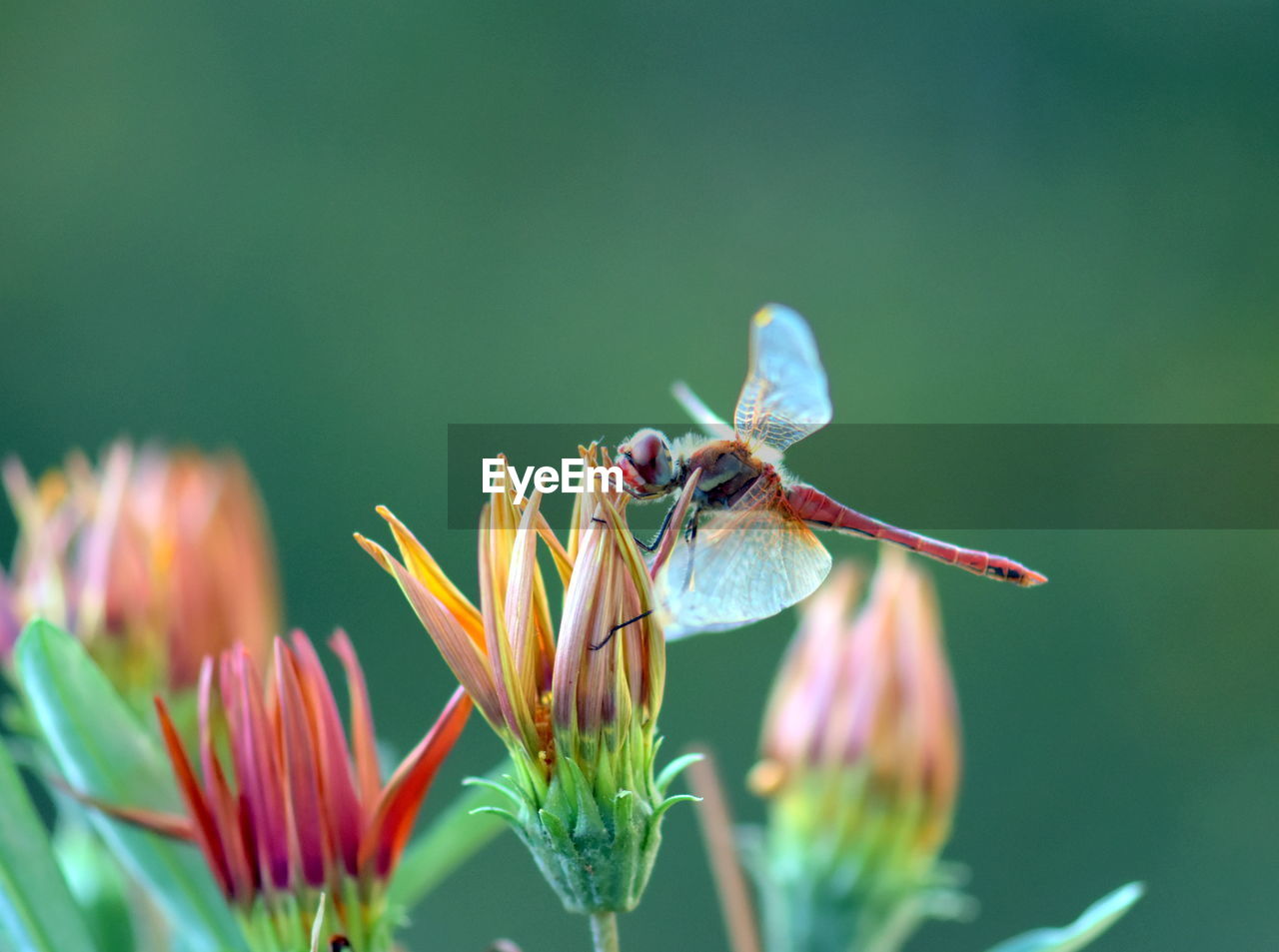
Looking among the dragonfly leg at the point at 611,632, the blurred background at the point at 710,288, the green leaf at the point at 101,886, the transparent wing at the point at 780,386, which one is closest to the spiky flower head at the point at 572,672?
the dragonfly leg at the point at 611,632

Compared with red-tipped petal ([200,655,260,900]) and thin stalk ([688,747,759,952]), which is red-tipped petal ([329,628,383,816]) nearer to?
red-tipped petal ([200,655,260,900])

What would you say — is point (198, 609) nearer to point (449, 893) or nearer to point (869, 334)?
point (449, 893)

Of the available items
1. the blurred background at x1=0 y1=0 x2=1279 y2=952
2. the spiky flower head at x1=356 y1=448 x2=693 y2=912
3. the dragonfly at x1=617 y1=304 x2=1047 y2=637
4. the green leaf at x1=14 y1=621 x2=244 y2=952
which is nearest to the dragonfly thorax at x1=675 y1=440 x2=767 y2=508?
the dragonfly at x1=617 y1=304 x2=1047 y2=637

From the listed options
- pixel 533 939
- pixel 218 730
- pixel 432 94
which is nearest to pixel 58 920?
pixel 218 730

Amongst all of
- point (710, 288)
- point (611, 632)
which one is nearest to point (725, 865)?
point (611, 632)

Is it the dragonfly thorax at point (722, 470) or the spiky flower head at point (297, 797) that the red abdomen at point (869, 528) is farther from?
the spiky flower head at point (297, 797)

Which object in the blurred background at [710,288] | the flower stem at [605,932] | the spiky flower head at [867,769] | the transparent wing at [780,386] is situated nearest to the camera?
the flower stem at [605,932]
